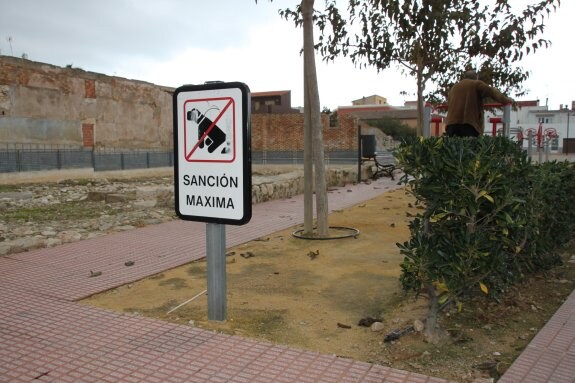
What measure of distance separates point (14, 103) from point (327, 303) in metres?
18.2

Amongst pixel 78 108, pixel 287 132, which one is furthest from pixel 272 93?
pixel 78 108

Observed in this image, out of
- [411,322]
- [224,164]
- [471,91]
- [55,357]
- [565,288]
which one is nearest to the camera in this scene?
[55,357]

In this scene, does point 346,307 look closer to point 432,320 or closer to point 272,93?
point 432,320

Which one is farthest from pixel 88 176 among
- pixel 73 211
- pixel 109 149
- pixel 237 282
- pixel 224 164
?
pixel 224 164

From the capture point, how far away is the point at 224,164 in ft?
12.2

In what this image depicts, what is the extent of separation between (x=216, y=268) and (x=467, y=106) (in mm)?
3797

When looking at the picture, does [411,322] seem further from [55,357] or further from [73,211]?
[73,211]

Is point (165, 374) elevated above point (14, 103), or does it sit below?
below

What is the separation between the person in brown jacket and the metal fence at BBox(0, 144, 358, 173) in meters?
15.8

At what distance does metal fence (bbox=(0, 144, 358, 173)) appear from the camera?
58.7 ft

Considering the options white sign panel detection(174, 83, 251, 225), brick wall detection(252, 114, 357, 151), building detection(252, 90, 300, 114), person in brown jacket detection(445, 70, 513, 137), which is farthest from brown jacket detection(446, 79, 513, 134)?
building detection(252, 90, 300, 114)

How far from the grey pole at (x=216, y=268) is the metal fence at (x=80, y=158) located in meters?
16.0

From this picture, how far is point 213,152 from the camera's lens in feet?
12.3

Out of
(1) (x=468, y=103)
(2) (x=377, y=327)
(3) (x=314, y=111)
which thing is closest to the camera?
(2) (x=377, y=327)
